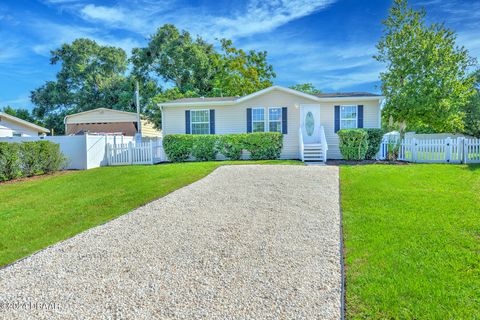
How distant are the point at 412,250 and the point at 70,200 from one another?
7.57 m

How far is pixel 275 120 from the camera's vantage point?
15.4 meters

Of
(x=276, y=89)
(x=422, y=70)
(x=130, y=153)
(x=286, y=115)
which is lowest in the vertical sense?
(x=130, y=153)

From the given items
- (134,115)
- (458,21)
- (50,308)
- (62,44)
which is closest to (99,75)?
(62,44)

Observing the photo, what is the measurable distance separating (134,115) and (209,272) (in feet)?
79.7

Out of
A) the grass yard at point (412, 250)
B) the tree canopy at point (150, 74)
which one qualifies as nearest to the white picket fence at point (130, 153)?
the grass yard at point (412, 250)

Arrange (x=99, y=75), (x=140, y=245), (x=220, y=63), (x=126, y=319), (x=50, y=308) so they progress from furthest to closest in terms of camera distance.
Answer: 1. (x=99, y=75)
2. (x=220, y=63)
3. (x=140, y=245)
4. (x=50, y=308)
5. (x=126, y=319)

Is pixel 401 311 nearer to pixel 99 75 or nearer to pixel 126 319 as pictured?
pixel 126 319

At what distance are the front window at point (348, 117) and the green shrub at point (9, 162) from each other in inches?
544

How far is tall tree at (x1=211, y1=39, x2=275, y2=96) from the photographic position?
2727cm

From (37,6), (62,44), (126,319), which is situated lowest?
(126,319)

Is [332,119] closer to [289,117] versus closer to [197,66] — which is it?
[289,117]

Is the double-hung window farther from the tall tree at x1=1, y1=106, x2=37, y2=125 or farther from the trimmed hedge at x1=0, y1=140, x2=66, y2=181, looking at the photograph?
the tall tree at x1=1, y1=106, x2=37, y2=125

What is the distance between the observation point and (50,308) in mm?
3004

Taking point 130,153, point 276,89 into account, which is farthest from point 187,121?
point 276,89
